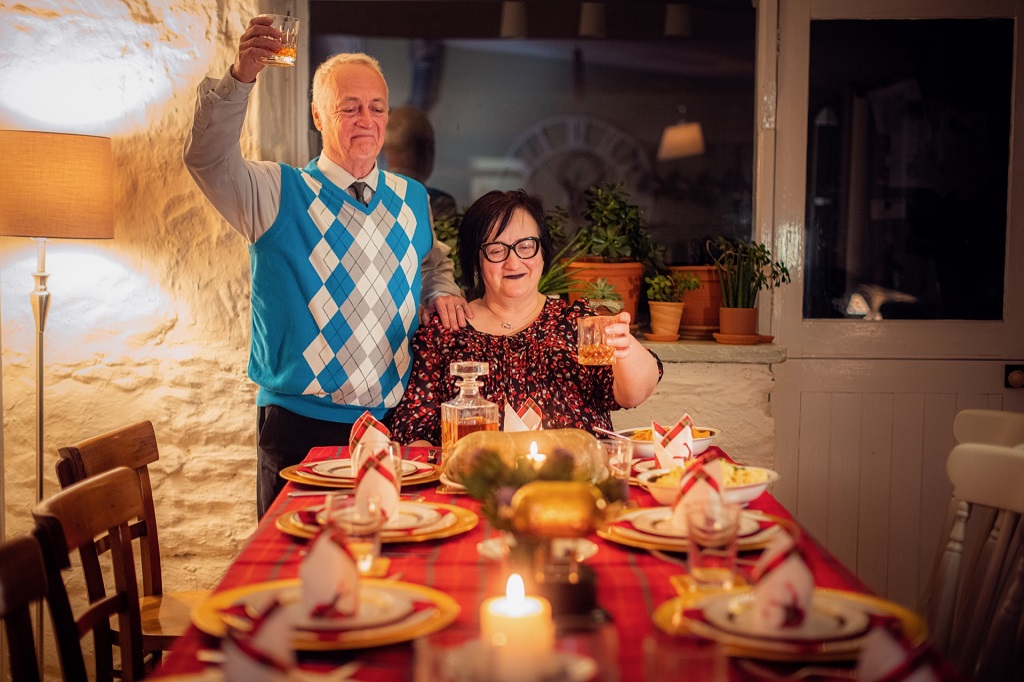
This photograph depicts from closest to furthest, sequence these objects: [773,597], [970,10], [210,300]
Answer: [773,597]
[210,300]
[970,10]

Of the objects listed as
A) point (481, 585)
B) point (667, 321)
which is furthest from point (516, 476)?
point (667, 321)

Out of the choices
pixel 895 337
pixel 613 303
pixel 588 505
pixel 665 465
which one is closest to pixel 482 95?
pixel 613 303

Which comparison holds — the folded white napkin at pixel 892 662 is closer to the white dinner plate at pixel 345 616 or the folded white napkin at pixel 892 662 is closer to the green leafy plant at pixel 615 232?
the white dinner plate at pixel 345 616

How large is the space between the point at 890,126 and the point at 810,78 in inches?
13.5

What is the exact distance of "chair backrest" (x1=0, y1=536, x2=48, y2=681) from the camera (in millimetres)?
1267

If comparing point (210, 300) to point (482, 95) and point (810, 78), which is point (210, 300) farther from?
point (810, 78)

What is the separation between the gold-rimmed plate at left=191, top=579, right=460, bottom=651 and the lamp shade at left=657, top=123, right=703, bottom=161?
2.66m

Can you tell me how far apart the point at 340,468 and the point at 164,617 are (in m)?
0.58

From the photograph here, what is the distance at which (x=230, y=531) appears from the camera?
10.7ft

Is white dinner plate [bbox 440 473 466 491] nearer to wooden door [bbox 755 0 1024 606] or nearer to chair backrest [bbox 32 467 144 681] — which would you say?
chair backrest [bbox 32 467 144 681]

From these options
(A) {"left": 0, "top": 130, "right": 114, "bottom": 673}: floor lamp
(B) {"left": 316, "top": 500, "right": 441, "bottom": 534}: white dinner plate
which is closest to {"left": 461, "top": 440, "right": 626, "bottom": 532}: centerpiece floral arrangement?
(B) {"left": 316, "top": 500, "right": 441, "bottom": 534}: white dinner plate

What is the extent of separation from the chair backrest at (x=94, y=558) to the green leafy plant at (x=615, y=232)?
193 cm

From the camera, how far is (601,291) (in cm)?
329

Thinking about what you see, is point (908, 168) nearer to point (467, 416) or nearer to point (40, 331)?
point (467, 416)
